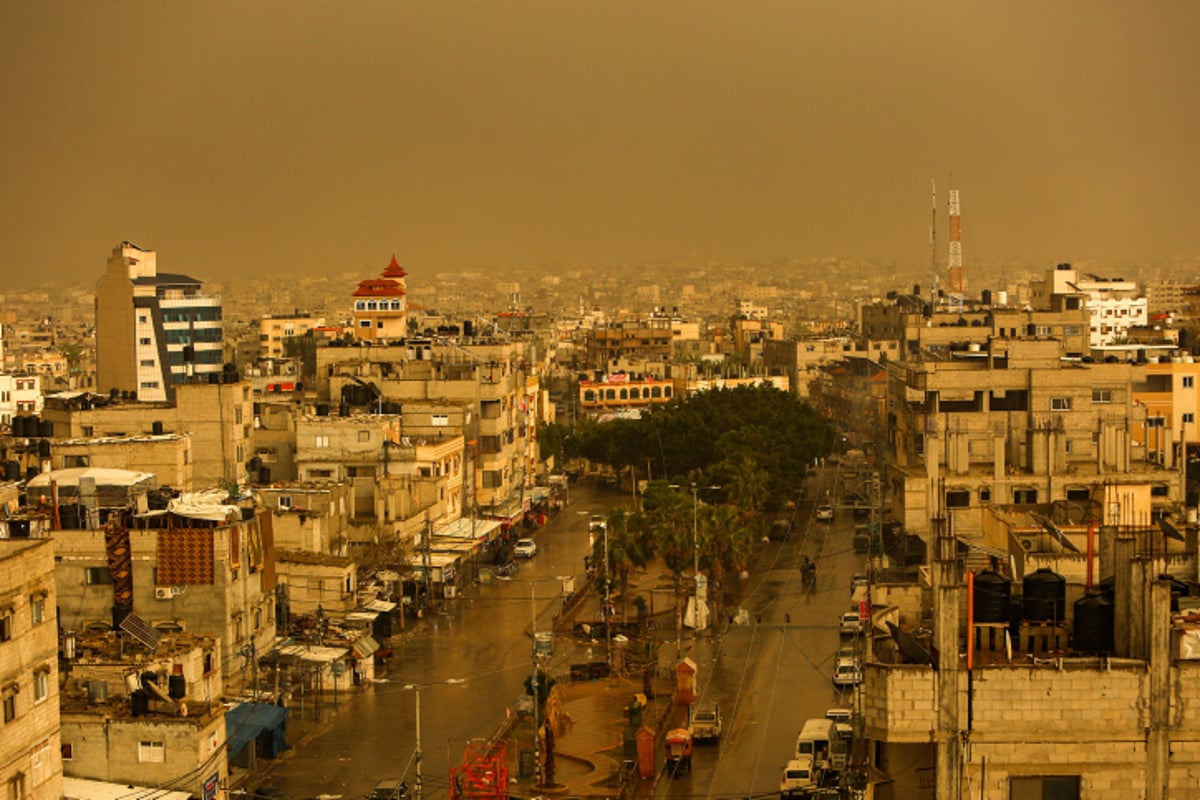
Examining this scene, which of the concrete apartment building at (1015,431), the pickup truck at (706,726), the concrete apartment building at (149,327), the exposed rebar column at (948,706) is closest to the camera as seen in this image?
the exposed rebar column at (948,706)

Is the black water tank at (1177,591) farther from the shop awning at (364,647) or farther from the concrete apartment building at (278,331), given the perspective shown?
the concrete apartment building at (278,331)

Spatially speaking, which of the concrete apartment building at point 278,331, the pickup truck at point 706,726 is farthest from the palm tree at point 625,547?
the concrete apartment building at point 278,331

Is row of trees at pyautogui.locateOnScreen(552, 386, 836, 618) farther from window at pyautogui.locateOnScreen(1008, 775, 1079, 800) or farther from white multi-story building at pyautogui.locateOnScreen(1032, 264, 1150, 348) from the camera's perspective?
white multi-story building at pyautogui.locateOnScreen(1032, 264, 1150, 348)

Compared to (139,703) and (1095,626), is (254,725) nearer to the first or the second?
(139,703)

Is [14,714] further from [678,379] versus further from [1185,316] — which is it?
[1185,316]

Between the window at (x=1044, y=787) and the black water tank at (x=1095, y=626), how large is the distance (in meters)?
1.01

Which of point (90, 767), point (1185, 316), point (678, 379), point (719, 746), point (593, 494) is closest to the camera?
point (90, 767)

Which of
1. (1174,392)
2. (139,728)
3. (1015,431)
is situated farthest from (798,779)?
(1174,392)

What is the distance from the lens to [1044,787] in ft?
38.4

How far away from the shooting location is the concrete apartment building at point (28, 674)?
620 inches

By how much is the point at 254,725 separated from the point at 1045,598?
1176cm

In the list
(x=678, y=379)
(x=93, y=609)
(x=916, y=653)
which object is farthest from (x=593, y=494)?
(x=916, y=653)

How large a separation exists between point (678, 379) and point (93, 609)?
45.3m

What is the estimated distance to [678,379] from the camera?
224 ft
